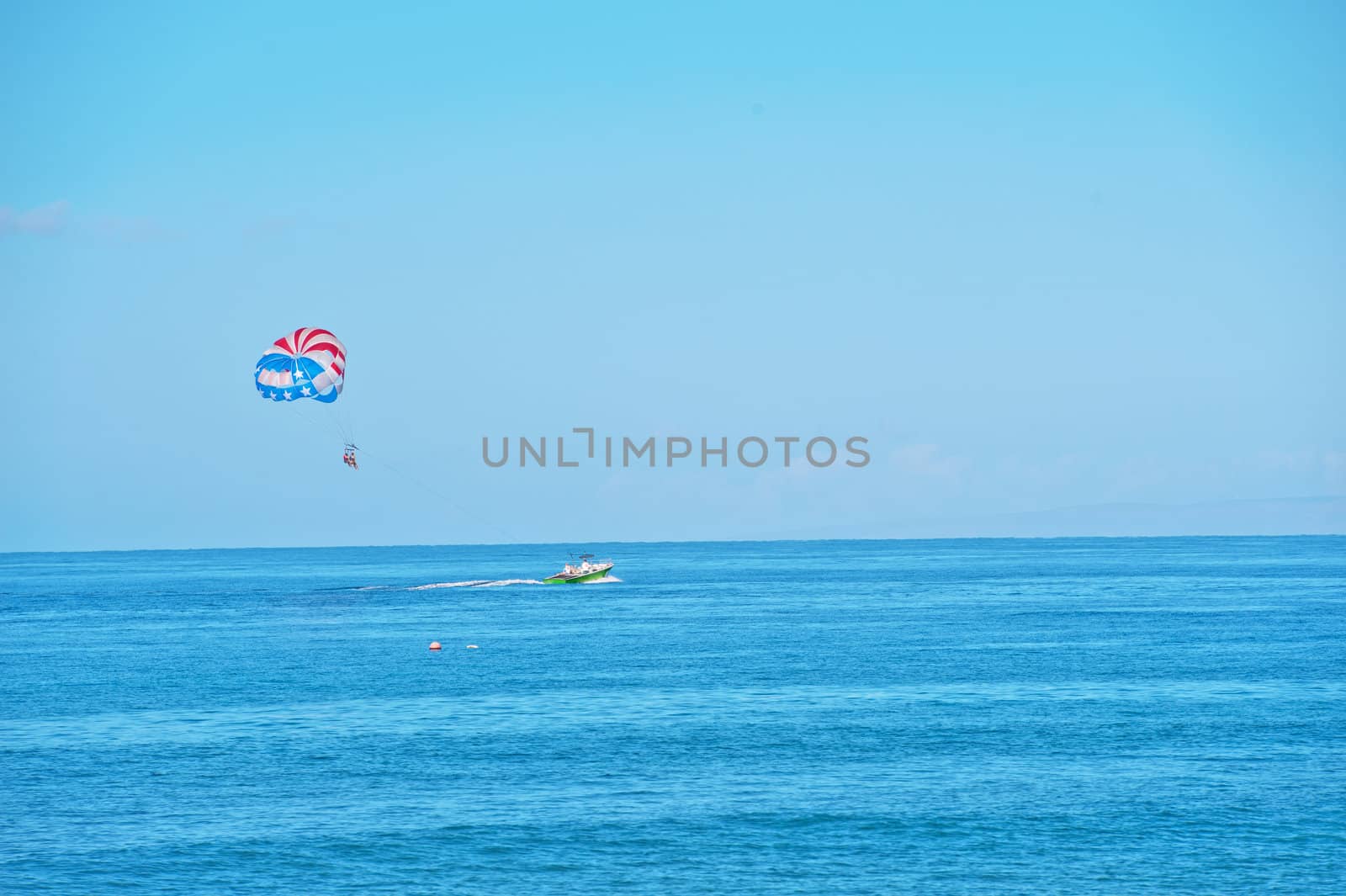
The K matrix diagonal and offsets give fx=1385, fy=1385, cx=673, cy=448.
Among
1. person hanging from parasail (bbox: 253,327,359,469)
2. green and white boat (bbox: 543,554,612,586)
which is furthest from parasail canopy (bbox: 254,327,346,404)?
green and white boat (bbox: 543,554,612,586)

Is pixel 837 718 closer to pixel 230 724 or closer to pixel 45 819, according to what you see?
pixel 230 724

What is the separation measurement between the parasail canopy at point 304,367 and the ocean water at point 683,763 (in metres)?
15.3

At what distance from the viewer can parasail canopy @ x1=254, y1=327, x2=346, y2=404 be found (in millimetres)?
76188

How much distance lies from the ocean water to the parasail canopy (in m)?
15.3

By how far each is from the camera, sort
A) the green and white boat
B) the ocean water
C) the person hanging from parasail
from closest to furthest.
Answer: the ocean water → the person hanging from parasail → the green and white boat

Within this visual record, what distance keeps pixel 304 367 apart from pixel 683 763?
39.5 m

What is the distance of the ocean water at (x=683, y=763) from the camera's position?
1404 inches

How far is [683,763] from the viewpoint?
4656 centimetres

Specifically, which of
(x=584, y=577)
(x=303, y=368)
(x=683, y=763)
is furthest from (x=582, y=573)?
(x=683, y=763)

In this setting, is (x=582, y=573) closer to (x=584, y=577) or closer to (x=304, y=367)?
(x=584, y=577)

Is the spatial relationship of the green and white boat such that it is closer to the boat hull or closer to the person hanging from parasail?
the boat hull

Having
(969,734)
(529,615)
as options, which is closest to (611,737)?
(969,734)

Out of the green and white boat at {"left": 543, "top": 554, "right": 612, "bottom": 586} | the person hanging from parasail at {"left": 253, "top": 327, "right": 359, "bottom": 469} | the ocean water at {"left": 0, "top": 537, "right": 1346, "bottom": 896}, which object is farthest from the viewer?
the green and white boat at {"left": 543, "top": 554, "right": 612, "bottom": 586}

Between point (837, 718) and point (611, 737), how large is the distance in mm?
9728
